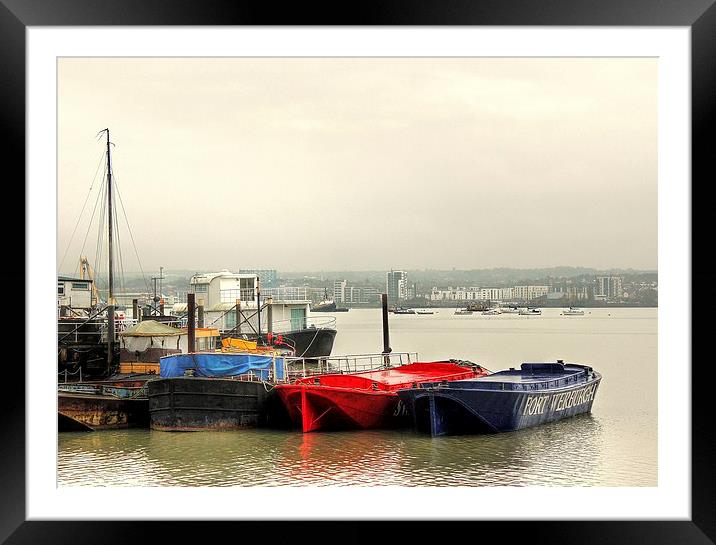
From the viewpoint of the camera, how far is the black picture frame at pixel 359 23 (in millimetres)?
3713

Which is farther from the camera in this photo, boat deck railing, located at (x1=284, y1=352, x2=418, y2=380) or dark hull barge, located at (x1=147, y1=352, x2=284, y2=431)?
boat deck railing, located at (x1=284, y1=352, x2=418, y2=380)

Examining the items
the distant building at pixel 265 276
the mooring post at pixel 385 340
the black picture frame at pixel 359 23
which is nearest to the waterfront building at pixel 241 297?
the distant building at pixel 265 276

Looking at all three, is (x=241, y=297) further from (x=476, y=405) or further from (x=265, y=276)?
(x=476, y=405)

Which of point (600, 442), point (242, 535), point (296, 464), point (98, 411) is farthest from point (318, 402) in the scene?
point (242, 535)

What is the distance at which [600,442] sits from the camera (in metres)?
9.55

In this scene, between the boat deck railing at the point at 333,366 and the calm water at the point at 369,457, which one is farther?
the boat deck railing at the point at 333,366

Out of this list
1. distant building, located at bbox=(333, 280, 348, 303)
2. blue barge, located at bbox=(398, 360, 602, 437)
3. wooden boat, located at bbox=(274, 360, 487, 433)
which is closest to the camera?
blue barge, located at bbox=(398, 360, 602, 437)

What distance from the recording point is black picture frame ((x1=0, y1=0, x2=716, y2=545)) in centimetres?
371

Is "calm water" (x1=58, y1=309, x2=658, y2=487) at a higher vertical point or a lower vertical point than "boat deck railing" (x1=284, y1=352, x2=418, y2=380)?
lower

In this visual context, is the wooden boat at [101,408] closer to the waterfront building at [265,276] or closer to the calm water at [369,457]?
the calm water at [369,457]

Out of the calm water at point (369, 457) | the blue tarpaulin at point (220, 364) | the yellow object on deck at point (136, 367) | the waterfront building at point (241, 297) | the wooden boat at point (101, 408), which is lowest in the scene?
the calm water at point (369, 457)

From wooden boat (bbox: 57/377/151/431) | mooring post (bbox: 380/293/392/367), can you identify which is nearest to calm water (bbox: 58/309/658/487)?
wooden boat (bbox: 57/377/151/431)

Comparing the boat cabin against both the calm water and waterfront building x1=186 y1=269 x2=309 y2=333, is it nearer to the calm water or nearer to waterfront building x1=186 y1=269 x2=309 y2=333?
waterfront building x1=186 y1=269 x2=309 y2=333
